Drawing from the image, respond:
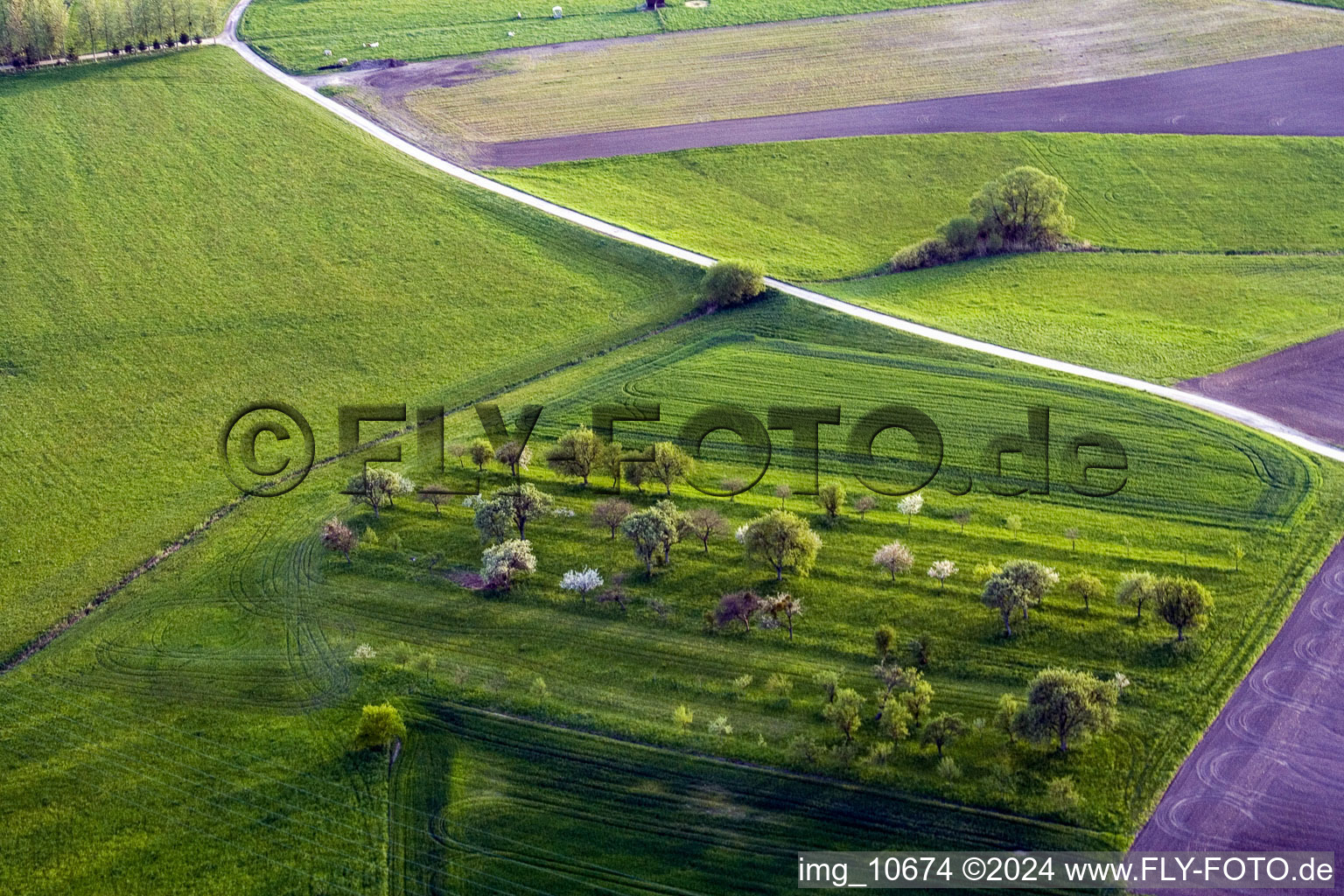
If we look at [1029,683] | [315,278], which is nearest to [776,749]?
[1029,683]

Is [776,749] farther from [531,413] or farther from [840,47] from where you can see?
[840,47]

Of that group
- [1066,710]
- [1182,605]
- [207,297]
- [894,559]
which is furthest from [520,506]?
[207,297]

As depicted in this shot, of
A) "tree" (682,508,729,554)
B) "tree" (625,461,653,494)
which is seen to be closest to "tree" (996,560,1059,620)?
"tree" (682,508,729,554)

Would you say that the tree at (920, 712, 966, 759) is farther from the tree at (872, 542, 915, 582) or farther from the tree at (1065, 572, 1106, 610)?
the tree at (1065, 572, 1106, 610)

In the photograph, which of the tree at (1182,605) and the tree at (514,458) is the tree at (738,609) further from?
the tree at (1182,605)

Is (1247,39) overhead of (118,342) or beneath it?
overhead

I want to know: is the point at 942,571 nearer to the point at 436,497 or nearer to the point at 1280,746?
the point at 1280,746
